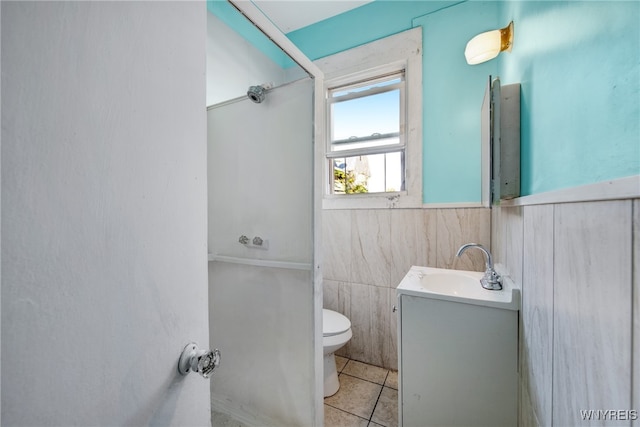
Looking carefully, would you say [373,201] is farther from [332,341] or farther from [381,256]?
[332,341]

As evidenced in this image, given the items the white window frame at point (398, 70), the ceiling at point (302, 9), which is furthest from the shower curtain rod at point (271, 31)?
the ceiling at point (302, 9)

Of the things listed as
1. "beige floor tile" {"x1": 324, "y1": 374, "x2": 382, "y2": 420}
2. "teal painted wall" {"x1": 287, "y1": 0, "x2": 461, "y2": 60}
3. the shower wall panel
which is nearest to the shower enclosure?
the shower wall panel

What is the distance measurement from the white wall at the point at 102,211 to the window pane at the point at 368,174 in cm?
149

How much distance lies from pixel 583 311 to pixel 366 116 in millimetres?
1734

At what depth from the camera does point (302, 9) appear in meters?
1.84

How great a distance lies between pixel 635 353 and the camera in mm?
329

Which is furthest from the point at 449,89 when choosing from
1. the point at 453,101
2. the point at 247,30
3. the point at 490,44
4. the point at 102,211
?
the point at 102,211

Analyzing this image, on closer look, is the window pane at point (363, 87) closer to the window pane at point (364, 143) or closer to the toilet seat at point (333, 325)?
the window pane at point (364, 143)

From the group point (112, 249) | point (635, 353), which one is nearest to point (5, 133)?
point (112, 249)

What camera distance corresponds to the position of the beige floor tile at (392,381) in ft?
5.10

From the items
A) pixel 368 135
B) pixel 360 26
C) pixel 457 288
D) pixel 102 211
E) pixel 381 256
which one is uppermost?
pixel 360 26

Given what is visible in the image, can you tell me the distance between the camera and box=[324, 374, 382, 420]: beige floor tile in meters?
1.38

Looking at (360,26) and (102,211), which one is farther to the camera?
(360,26)

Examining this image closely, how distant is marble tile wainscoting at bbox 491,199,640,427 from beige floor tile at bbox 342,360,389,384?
3.33 feet
